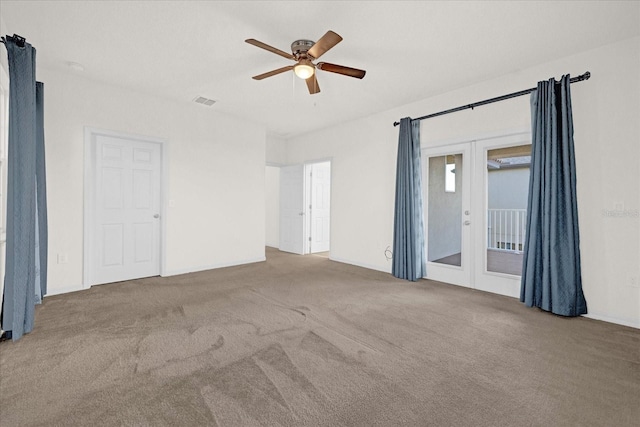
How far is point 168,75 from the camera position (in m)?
3.80

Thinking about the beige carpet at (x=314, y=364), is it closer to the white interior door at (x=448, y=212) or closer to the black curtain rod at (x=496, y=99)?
the white interior door at (x=448, y=212)

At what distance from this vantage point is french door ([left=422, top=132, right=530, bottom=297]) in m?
3.90

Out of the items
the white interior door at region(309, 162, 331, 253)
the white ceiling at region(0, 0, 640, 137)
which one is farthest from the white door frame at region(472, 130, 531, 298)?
the white interior door at region(309, 162, 331, 253)

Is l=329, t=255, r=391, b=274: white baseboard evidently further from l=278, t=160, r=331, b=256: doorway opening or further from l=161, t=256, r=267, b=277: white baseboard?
l=161, t=256, r=267, b=277: white baseboard

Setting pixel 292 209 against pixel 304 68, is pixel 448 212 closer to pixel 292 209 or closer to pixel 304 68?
pixel 304 68

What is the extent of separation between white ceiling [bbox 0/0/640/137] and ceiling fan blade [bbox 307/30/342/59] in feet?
0.83

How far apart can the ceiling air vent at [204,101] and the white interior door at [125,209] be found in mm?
946

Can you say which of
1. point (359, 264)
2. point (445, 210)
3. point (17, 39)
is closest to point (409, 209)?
point (445, 210)

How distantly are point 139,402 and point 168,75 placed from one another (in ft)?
11.9

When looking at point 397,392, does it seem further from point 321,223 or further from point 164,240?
point 321,223

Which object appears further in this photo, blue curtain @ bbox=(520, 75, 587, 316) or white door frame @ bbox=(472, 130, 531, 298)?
white door frame @ bbox=(472, 130, 531, 298)

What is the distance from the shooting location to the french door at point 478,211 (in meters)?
3.90

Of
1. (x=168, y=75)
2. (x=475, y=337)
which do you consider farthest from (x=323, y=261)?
(x=168, y=75)

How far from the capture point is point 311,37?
290cm
